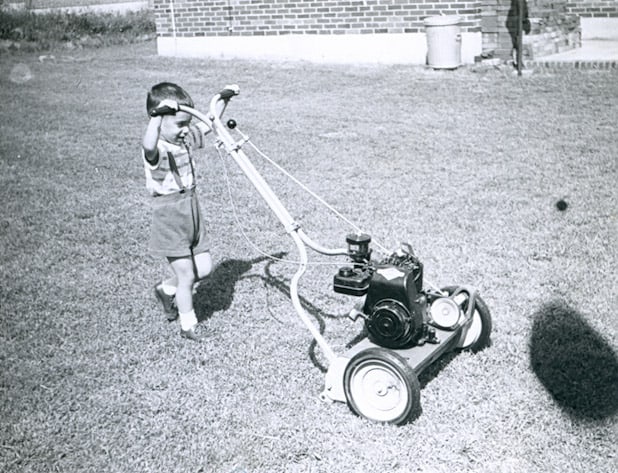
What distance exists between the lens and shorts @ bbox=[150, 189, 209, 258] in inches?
177

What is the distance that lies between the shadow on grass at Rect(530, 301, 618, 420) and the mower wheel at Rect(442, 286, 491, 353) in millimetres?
266

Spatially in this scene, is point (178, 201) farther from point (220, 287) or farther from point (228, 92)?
point (220, 287)

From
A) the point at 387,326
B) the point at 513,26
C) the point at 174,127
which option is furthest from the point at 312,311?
the point at 513,26

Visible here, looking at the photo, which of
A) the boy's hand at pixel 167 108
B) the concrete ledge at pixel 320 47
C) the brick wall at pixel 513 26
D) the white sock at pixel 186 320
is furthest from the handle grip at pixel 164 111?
the concrete ledge at pixel 320 47

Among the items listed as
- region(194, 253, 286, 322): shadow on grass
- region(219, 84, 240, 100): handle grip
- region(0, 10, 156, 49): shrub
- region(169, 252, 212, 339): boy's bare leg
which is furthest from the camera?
region(0, 10, 156, 49): shrub

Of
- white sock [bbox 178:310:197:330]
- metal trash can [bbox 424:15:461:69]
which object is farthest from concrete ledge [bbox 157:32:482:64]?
white sock [bbox 178:310:197:330]

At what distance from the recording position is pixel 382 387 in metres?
3.66

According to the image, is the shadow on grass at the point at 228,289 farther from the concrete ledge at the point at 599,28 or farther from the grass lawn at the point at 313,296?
the concrete ledge at the point at 599,28

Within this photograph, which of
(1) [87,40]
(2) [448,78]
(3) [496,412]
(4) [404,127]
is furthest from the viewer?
(1) [87,40]

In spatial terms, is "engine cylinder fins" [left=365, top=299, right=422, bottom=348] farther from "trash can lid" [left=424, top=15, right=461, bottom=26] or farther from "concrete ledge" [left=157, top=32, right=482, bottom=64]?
"concrete ledge" [left=157, top=32, right=482, bottom=64]

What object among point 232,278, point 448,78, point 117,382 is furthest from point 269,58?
point 117,382

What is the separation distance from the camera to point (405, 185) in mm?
7289

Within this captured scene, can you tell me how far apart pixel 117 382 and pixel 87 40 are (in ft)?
59.6

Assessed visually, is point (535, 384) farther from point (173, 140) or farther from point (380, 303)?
point (173, 140)
